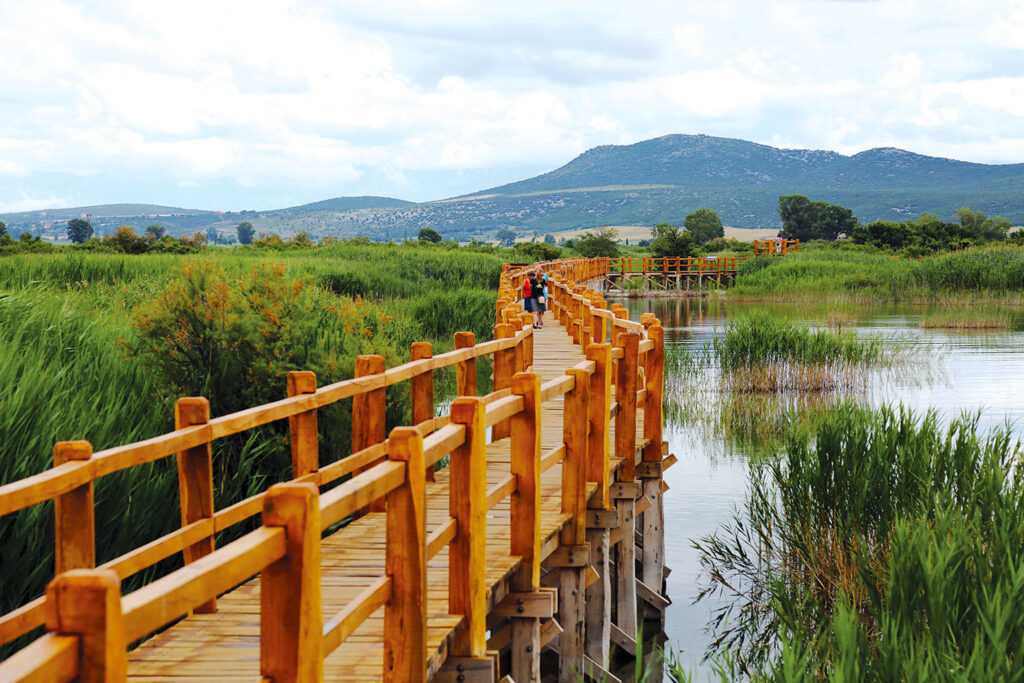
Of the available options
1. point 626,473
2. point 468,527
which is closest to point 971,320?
point 626,473

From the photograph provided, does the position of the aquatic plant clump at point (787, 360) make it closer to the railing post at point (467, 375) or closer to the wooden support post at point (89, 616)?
the railing post at point (467, 375)

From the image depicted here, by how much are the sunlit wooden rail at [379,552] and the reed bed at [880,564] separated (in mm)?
1221

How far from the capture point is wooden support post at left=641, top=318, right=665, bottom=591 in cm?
1116

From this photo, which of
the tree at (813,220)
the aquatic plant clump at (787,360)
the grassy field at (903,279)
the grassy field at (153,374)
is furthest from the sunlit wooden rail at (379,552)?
the tree at (813,220)

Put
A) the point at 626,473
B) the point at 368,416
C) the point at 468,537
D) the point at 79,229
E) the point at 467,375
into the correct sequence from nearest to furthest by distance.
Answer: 1. the point at 468,537
2. the point at 368,416
3. the point at 467,375
4. the point at 626,473
5. the point at 79,229

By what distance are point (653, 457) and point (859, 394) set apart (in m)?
12.2

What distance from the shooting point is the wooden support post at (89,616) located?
2.30 metres

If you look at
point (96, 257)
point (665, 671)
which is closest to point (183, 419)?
point (665, 671)

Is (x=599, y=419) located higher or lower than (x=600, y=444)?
higher

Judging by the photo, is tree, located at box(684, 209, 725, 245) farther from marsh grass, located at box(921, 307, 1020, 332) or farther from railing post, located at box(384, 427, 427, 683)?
railing post, located at box(384, 427, 427, 683)

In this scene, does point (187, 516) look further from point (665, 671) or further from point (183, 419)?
point (665, 671)

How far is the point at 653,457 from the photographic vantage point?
11133 millimetres

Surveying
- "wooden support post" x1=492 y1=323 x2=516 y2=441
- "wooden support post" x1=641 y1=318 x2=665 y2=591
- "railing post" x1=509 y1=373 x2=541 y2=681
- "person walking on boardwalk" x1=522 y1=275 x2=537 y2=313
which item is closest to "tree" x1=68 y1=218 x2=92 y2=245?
"person walking on boardwalk" x1=522 y1=275 x2=537 y2=313

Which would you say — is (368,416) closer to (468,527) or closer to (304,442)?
(304,442)
